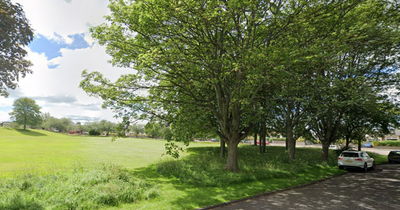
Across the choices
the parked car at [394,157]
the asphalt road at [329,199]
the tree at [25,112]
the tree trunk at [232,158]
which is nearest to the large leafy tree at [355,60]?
the asphalt road at [329,199]

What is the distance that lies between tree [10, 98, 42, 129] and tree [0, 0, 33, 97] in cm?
4977

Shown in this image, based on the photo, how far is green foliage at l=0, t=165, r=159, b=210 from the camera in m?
6.65

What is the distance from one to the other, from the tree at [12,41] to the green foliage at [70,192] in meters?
11.1

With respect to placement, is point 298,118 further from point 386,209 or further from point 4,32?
point 4,32

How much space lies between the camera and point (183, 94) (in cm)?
1470

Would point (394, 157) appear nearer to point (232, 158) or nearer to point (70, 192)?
point (232, 158)

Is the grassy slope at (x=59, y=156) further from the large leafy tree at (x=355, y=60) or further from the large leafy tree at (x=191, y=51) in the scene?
the large leafy tree at (x=355, y=60)

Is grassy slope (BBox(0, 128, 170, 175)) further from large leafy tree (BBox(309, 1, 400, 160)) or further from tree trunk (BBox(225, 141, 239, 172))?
large leafy tree (BBox(309, 1, 400, 160))

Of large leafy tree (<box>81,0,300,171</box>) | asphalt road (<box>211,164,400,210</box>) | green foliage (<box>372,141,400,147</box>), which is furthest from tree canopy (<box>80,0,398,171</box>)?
green foliage (<box>372,141,400,147</box>)

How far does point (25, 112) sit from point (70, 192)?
67.5 m

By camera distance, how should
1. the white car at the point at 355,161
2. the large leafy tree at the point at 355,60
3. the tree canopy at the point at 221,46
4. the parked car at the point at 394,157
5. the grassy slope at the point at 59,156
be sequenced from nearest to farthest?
the tree canopy at the point at 221,46 → the large leafy tree at the point at 355,60 → the grassy slope at the point at 59,156 → the white car at the point at 355,161 → the parked car at the point at 394,157

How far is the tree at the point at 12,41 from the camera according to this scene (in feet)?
46.2

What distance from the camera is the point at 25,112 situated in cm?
5775

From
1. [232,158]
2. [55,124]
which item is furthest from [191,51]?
[55,124]
